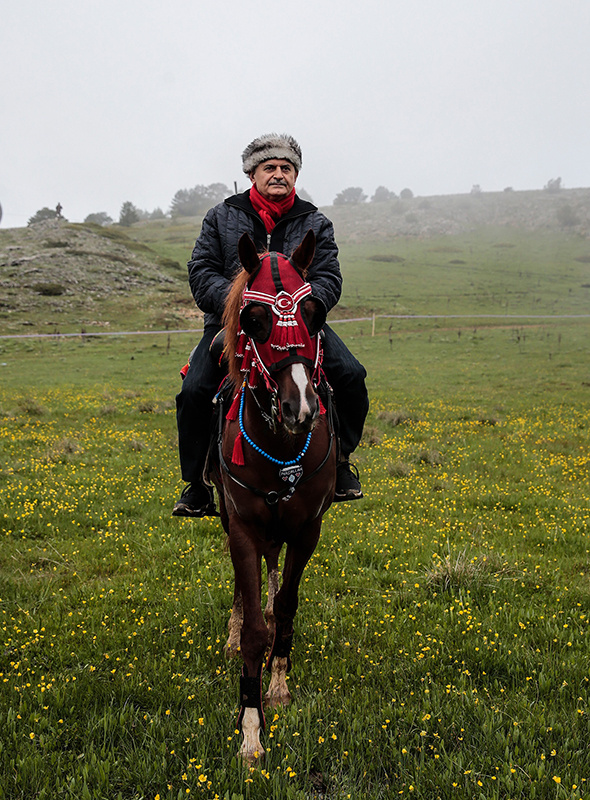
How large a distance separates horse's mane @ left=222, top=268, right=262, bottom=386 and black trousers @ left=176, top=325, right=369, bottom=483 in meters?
0.92

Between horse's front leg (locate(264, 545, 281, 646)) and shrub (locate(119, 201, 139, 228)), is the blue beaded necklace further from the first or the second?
shrub (locate(119, 201, 139, 228))

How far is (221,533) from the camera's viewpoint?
309 inches

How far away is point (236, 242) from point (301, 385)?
2.12 m

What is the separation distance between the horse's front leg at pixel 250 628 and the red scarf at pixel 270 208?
2.61 m

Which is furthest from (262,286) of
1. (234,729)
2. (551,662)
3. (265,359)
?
(551,662)

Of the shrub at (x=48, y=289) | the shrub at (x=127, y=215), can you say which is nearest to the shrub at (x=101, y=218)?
the shrub at (x=127, y=215)

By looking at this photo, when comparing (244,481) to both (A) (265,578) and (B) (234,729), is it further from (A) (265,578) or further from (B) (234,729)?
Result: (A) (265,578)

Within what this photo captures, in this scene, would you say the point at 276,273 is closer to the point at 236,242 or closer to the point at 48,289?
the point at 236,242

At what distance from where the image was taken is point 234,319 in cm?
381

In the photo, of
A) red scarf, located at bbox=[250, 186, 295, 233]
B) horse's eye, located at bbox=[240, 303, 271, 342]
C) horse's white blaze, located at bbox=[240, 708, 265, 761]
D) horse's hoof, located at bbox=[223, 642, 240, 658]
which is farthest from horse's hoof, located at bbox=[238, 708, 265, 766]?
red scarf, located at bbox=[250, 186, 295, 233]

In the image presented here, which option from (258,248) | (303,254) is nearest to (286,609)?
(303,254)

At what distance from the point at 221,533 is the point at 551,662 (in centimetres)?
466

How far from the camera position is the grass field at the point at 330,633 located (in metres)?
3.42

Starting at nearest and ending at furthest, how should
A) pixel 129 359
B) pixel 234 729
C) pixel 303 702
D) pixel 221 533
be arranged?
1. pixel 234 729
2. pixel 303 702
3. pixel 221 533
4. pixel 129 359
